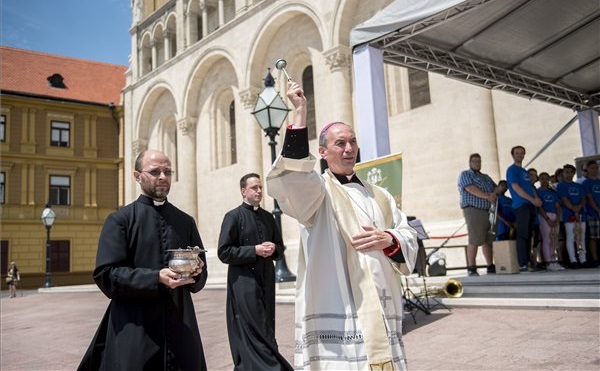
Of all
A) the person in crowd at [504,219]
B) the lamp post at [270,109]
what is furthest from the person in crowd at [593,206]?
the lamp post at [270,109]

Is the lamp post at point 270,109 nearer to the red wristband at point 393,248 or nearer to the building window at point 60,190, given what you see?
the red wristband at point 393,248

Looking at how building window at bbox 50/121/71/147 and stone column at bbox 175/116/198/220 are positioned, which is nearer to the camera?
stone column at bbox 175/116/198/220

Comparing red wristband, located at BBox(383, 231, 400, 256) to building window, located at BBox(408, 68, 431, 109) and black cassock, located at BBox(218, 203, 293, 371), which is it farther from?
building window, located at BBox(408, 68, 431, 109)

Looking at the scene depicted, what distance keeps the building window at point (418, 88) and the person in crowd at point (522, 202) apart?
7932 millimetres

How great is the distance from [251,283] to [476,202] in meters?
5.15

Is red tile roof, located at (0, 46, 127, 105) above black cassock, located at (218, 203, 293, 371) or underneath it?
above

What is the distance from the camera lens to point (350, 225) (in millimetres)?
2799

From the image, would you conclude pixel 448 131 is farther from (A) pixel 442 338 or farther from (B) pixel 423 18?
(A) pixel 442 338

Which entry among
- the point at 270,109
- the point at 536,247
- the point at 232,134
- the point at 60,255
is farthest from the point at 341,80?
the point at 60,255

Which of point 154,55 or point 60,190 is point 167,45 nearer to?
point 154,55

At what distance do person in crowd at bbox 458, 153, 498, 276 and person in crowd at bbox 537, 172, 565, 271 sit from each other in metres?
1.00

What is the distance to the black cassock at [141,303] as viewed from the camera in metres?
2.85

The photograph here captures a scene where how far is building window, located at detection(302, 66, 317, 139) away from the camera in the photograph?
20500 mm

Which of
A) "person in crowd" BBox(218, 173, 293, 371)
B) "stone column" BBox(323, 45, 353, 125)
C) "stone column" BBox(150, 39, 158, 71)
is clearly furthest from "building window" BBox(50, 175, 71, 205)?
"person in crowd" BBox(218, 173, 293, 371)
